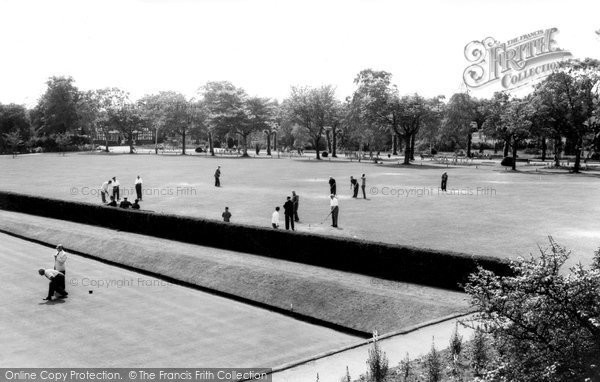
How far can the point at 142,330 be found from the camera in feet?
54.9

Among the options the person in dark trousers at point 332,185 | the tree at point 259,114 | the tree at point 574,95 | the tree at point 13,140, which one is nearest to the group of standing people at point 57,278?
the person in dark trousers at point 332,185

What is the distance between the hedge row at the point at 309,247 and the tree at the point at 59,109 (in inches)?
3923

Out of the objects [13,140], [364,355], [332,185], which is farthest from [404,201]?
[13,140]

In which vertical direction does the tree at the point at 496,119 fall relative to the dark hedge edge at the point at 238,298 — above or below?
above

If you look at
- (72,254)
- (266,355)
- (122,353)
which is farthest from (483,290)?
(72,254)

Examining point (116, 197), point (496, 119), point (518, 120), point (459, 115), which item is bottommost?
Result: point (116, 197)

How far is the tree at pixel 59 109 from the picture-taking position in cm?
12306

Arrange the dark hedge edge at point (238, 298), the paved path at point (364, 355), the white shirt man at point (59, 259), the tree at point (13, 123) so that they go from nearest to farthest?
1. the paved path at point (364, 355)
2. the dark hedge edge at point (238, 298)
3. the white shirt man at point (59, 259)
4. the tree at point (13, 123)

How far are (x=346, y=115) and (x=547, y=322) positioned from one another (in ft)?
272

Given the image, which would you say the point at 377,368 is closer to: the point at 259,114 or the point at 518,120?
the point at 518,120

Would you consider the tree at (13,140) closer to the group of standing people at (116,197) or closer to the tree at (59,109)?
the tree at (59,109)

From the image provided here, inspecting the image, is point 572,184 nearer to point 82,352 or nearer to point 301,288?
point 301,288

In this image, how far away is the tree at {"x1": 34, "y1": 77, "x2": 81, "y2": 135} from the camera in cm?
12306

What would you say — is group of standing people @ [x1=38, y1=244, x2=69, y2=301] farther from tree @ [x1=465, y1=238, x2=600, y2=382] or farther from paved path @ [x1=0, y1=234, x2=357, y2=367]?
tree @ [x1=465, y1=238, x2=600, y2=382]
